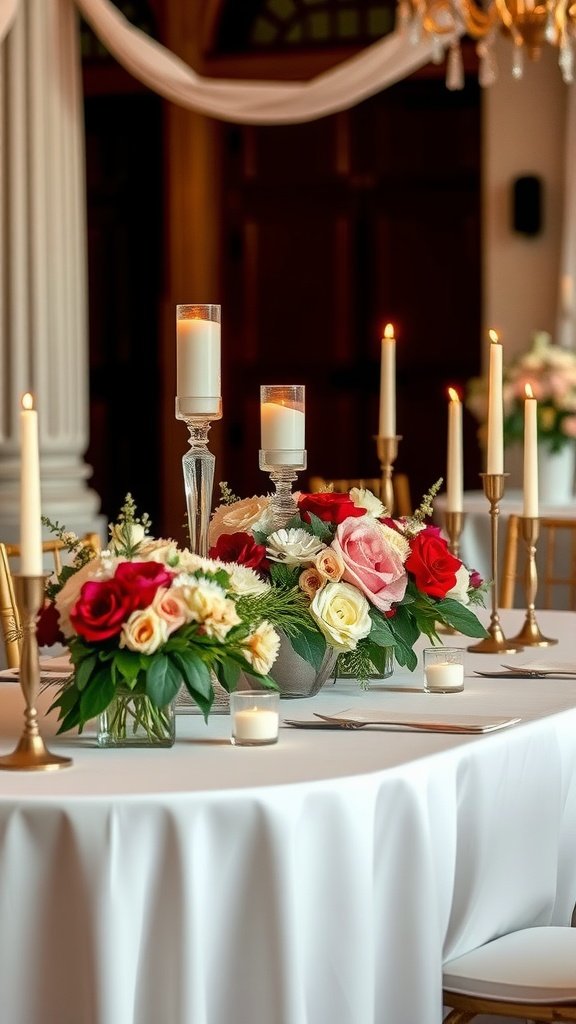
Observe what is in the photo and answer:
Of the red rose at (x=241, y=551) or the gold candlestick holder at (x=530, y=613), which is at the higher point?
the red rose at (x=241, y=551)

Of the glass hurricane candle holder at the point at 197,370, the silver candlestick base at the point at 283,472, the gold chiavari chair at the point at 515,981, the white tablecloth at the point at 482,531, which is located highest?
the glass hurricane candle holder at the point at 197,370

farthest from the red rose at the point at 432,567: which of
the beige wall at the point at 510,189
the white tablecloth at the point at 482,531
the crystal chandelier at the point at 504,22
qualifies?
the beige wall at the point at 510,189

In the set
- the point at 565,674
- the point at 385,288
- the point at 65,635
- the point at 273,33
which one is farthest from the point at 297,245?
the point at 65,635

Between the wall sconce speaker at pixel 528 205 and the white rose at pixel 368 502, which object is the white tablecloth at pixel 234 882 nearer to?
the white rose at pixel 368 502

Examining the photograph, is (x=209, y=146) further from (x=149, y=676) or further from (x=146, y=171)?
(x=149, y=676)

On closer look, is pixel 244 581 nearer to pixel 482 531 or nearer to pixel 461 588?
pixel 461 588

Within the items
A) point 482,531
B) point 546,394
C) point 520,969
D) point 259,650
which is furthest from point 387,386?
point 546,394

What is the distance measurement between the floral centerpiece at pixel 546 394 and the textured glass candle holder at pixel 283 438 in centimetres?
353

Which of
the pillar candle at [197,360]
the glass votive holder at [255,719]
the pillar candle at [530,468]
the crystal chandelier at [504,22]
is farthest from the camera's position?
the crystal chandelier at [504,22]

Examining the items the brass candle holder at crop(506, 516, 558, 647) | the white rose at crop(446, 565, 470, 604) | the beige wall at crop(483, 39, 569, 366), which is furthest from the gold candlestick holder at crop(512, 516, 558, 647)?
the beige wall at crop(483, 39, 569, 366)

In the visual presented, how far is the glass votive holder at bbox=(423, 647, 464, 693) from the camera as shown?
8.39 feet

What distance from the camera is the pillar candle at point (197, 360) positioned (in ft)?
8.09

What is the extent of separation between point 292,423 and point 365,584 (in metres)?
0.30

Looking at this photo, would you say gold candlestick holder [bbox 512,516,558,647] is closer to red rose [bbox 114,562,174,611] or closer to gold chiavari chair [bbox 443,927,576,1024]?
gold chiavari chair [bbox 443,927,576,1024]
